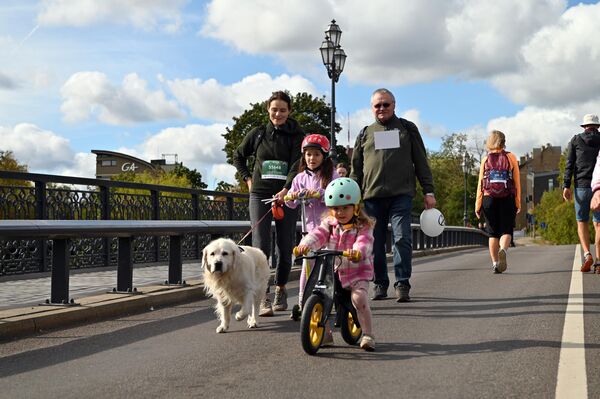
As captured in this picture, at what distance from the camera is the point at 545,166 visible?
162 m

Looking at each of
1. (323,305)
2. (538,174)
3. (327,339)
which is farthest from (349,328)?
(538,174)

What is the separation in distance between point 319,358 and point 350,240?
986 millimetres

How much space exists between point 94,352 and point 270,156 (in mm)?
2986

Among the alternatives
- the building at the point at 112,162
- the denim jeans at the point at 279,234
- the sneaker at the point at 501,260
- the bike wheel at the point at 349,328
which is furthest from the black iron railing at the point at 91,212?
the building at the point at 112,162

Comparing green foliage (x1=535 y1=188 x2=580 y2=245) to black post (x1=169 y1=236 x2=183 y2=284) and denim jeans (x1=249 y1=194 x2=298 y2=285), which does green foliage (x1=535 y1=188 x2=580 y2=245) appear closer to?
black post (x1=169 y1=236 x2=183 y2=284)

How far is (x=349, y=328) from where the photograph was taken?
602cm

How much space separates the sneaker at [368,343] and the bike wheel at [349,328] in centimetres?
21

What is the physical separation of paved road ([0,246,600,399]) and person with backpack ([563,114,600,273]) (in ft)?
11.5

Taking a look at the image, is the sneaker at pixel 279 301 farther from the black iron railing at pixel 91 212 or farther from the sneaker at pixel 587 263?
the sneaker at pixel 587 263

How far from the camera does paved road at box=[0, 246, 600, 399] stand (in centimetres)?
468

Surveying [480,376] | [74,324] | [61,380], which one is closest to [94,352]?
[61,380]

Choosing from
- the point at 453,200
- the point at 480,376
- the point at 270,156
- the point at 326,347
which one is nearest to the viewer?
the point at 480,376

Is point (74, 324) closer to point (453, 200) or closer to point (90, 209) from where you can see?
point (90, 209)

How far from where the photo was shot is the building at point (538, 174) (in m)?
150
